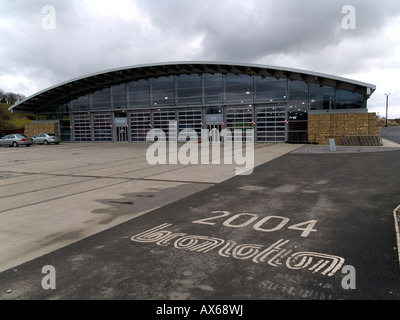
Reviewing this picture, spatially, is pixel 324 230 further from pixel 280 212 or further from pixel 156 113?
pixel 156 113

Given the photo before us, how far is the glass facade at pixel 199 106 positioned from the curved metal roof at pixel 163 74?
2.03 feet

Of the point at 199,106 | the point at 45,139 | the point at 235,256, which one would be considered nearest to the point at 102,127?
the point at 45,139

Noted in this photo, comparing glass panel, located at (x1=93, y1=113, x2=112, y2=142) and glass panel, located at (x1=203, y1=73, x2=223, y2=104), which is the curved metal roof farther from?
glass panel, located at (x1=93, y1=113, x2=112, y2=142)

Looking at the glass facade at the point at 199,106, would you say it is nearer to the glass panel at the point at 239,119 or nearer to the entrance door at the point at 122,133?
the glass panel at the point at 239,119

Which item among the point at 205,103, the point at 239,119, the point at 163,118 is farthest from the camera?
the point at 163,118

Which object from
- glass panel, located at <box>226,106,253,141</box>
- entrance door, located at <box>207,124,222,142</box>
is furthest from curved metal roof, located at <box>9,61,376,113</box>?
entrance door, located at <box>207,124,222,142</box>

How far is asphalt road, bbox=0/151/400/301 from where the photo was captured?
3727 millimetres

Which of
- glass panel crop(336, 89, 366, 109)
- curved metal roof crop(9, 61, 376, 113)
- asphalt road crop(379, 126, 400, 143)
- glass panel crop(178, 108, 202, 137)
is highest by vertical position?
curved metal roof crop(9, 61, 376, 113)

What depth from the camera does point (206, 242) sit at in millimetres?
5312

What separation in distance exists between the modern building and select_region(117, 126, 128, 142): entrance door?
0.23 ft

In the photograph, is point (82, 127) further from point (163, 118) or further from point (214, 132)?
point (214, 132)

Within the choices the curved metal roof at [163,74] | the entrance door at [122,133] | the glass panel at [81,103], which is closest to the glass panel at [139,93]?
the curved metal roof at [163,74]

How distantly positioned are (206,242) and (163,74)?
36.2 metres

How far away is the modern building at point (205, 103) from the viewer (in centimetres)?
3091
